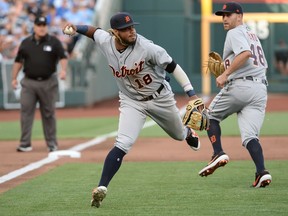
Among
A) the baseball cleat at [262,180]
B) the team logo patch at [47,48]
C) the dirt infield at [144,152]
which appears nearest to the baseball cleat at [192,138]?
the baseball cleat at [262,180]

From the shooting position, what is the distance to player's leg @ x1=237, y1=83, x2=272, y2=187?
27.5ft

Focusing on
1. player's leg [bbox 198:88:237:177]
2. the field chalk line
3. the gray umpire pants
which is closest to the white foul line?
the field chalk line

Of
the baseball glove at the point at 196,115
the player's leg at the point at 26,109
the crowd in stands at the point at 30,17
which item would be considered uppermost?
the baseball glove at the point at 196,115

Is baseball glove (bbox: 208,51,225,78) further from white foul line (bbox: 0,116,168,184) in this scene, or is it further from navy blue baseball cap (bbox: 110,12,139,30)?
white foul line (bbox: 0,116,168,184)

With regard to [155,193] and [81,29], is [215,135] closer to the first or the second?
[155,193]

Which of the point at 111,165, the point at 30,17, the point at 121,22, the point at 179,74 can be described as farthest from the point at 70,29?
the point at 30,17

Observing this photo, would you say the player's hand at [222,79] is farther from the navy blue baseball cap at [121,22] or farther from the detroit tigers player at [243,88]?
the navy blue baseball cap at [121,22]

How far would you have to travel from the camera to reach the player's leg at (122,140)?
24.1 feet

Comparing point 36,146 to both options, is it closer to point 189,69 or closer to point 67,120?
point 67,120

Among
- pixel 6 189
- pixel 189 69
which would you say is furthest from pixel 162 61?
pixel 189 69

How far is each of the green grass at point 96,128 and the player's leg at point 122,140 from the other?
7604 millimetres

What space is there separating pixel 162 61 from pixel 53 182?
2.27 m

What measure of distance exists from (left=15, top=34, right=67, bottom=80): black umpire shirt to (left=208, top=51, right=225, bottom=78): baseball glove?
168 inches

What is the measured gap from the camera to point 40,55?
12.9 m
